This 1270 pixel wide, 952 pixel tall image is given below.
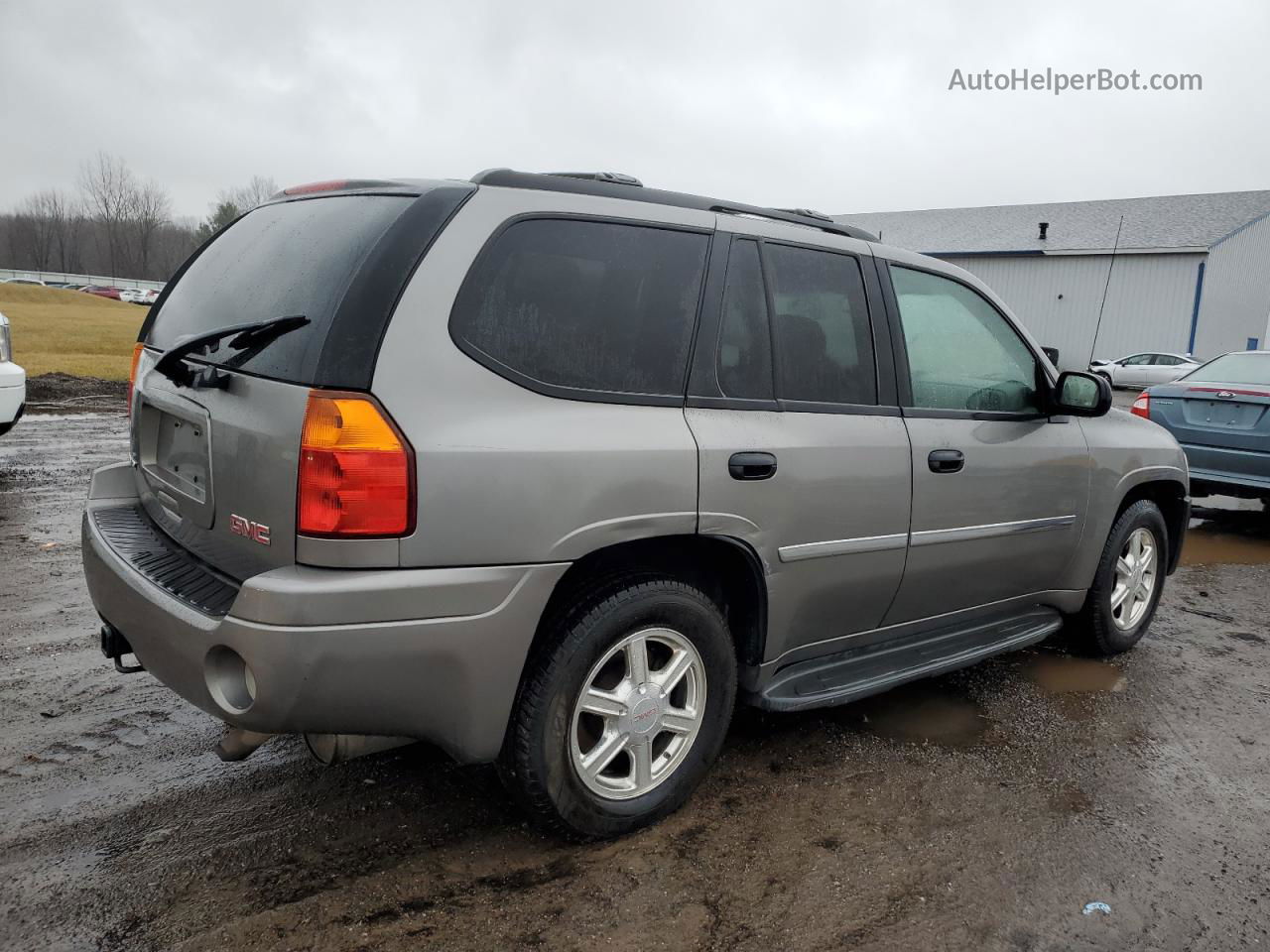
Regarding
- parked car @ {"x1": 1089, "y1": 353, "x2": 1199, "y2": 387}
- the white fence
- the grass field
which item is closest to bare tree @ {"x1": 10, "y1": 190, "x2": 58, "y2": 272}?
the white fence

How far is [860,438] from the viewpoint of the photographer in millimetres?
3260

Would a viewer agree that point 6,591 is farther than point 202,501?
Yes

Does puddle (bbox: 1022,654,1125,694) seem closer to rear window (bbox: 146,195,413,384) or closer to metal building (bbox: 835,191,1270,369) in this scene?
rear window (bbox: 146,195,413,384)

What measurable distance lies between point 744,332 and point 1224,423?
6.58m

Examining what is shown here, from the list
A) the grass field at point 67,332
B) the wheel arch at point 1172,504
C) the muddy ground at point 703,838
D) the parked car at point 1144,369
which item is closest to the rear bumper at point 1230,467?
the wheel arch at point 1172,504

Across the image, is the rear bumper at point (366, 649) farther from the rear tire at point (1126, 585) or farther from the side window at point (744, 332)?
the rear tire at point (1126, 585)

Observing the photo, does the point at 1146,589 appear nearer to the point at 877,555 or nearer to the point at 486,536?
the point at 877,555

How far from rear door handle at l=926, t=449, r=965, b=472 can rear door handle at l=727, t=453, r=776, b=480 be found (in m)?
0.81

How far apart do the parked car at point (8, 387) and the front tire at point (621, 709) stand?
6.13m

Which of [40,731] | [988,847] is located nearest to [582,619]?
[988,847]

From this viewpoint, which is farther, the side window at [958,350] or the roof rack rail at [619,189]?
the side window at [958,350]

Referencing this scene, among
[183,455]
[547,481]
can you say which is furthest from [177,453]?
[547,481]

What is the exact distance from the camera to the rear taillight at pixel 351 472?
229cm

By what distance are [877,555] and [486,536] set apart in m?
1.53
